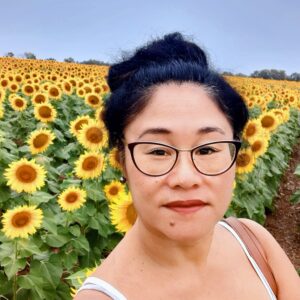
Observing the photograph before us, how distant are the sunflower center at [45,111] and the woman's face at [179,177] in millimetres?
5513

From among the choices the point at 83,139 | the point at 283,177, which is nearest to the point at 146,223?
the point at 83,139

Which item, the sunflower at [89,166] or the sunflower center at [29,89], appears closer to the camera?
the sunflower at [89,166]

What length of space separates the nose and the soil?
415 cm

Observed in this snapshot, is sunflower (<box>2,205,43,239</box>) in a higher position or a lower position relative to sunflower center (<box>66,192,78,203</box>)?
lower

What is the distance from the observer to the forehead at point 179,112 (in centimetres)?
138

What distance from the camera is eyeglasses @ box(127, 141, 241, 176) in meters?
1.38

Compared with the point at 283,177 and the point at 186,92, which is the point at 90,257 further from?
the point at 283,177

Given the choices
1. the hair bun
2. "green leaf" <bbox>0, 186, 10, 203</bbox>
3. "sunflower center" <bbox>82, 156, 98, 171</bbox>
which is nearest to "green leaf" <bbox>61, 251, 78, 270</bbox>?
"sunflower center" <bbox>82, 156, 98, 171</bbox>

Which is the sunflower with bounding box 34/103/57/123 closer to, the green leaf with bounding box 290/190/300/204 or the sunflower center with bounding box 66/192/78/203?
the sunflower center with bounding box 66/192/78/203

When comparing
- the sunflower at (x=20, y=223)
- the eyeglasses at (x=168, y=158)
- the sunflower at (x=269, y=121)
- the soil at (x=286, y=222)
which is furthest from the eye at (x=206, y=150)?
the sunflower at (x=269, y=121)

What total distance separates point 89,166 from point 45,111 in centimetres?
293

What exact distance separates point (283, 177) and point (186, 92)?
7.54 meters

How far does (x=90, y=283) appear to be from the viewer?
4.66 feet

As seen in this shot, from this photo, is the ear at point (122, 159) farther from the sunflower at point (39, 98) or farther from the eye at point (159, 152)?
the sunflower at point (39, 98)
